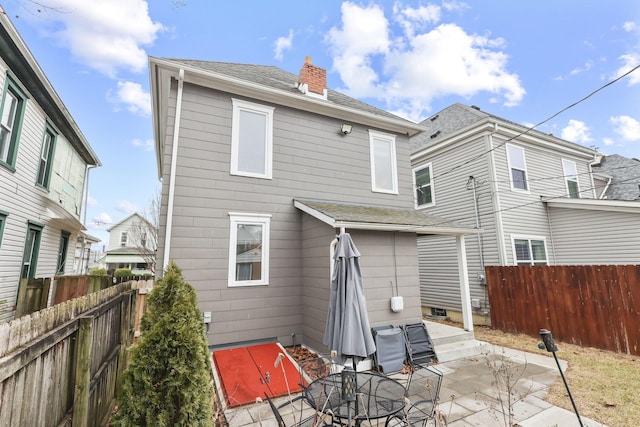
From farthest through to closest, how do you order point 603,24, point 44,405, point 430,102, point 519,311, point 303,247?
point 430,102
point 603,24
point 519,311
point 303,247
point 44,405

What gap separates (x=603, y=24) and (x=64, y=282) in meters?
17.9

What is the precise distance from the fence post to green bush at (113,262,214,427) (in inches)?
10.3

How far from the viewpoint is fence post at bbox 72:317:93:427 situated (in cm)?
245

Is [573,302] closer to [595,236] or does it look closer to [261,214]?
[595,236]

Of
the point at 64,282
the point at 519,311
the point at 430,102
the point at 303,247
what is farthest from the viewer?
the point at 430,102

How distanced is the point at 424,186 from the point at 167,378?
474 inches

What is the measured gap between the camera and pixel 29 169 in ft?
28.0

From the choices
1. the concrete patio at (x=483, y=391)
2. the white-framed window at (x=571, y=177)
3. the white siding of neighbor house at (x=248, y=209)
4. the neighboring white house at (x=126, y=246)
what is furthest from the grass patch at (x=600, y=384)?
the neighboring white house at (x=126, y=246)

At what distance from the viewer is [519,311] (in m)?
8.55

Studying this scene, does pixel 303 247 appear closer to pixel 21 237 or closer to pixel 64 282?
pixel 64 282

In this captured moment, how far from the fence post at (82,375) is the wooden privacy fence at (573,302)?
388 inches

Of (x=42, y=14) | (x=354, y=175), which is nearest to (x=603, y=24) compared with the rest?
(x=354, y=175)

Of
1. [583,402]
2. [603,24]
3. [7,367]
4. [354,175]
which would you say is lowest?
[583,402]

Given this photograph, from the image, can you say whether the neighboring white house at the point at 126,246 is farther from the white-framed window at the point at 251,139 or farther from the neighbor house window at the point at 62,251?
the white-framed window at the point at 251,139
